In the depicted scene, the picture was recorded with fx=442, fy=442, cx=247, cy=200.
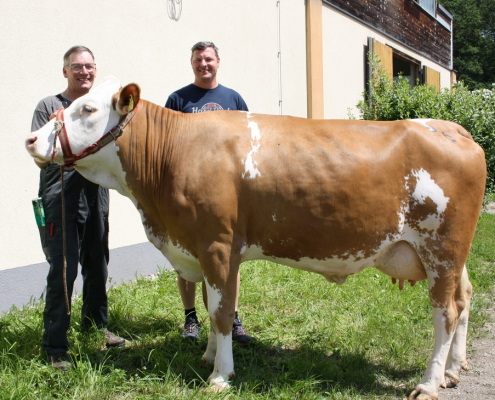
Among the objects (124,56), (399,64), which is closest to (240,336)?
(124,56)

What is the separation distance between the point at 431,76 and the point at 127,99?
1349 centimetres

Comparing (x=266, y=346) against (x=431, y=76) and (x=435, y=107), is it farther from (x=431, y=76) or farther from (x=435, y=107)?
(x=431, y=76)

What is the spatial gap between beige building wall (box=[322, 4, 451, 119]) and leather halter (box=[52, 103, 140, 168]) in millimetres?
6412

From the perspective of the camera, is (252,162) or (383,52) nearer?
(252,162)

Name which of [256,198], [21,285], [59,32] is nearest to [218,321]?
[256,198]

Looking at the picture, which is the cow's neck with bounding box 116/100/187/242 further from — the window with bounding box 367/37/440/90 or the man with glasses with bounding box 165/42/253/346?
the window with bounding box 367/37/440/90

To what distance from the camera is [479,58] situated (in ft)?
128

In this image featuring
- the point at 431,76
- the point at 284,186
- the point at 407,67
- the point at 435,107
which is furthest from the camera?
the point at 407,67

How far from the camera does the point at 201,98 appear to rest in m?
3.45

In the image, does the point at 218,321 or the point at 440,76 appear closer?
the point at 218,321

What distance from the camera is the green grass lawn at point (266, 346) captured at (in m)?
2.79

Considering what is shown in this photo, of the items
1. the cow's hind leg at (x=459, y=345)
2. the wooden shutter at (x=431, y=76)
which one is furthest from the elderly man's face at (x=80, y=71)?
the wooden shutter at (x=431, y=76)

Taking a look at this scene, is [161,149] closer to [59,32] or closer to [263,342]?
[263,342]

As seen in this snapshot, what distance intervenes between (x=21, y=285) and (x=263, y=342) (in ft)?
7.59
